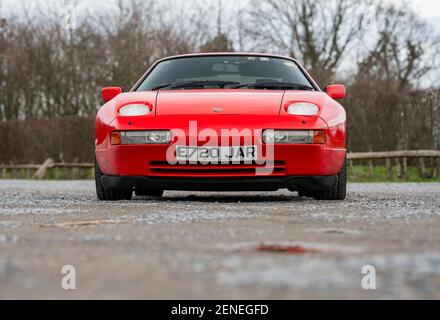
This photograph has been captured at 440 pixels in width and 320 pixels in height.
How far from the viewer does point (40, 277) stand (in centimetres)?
195

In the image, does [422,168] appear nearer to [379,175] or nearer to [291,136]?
[379,175]

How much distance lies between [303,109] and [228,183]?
77 cm

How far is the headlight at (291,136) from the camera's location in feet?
17.1

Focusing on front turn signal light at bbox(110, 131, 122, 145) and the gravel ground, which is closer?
the gravel ground

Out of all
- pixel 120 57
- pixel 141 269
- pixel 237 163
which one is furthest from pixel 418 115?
pixel 120 57

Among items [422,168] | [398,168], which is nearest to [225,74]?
[422,168]

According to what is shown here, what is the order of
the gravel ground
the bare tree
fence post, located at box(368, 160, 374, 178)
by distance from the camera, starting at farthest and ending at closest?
the bare tree < fence post, located at box(368, 160, 374, 178) < the gravel ground

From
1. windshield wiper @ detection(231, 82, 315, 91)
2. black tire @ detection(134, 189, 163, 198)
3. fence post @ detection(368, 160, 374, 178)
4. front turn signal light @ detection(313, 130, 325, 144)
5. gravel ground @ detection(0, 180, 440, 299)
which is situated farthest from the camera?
fence post @ detection(368, 160, 374, 178)

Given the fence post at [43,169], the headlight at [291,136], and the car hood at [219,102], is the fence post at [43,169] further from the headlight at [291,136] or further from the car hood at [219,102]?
the headlight at [291,136]

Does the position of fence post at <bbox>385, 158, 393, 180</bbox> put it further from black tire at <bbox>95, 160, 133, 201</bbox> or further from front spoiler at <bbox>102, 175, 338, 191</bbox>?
black tire at <bbox>95, 160, 133, 201</bbox>

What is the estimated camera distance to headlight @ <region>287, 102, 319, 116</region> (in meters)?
5.36

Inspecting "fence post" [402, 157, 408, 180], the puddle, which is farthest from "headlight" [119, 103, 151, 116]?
"fence post" [402, 157, 408, 180]

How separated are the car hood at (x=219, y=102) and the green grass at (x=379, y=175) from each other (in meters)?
9.60

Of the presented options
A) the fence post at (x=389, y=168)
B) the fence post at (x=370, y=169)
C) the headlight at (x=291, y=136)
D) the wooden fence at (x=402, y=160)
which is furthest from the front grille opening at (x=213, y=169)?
the fence post at (x=370, y=169)
